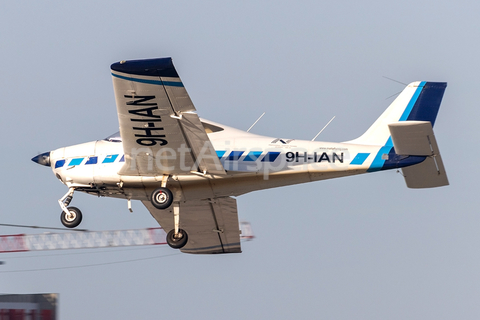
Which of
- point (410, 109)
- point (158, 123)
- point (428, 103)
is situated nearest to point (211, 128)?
point (158, 123)

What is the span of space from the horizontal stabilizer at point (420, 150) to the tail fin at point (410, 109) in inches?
33.0

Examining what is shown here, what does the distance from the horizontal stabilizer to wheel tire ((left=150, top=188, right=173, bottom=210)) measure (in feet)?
16.9

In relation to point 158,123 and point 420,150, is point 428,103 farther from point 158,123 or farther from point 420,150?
point 158,123

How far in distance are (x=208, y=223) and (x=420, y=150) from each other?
7.03 meters

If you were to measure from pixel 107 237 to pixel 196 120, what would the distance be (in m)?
32.0

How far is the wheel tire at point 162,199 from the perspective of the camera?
15.2 m

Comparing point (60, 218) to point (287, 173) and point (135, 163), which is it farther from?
point (287, 173)

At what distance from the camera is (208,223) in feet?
61.9

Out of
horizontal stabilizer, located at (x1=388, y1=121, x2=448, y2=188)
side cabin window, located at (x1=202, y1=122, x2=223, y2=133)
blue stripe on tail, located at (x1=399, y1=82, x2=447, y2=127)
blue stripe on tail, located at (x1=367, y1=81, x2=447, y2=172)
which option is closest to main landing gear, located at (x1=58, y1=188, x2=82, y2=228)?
side cabin window, located at (x1=202, y1=122, x2=223, y2=133)

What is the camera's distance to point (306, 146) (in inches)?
591

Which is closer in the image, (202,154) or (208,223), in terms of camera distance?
(202,154)

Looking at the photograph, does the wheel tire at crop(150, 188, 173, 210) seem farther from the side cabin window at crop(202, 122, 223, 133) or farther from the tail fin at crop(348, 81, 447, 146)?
the tail fin at crop(348, 81, 447, 146)

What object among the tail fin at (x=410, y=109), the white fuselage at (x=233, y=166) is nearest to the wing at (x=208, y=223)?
the white fuselage at (x=233, y=166)

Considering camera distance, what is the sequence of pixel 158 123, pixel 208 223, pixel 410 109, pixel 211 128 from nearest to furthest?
pixel 158 123
pixel 410 109
pixel 211 128
pixel 208 223
